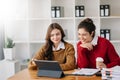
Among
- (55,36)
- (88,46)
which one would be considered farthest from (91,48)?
(55,36)

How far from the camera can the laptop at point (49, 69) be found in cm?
243

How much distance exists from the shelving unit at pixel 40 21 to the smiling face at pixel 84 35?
1.63m

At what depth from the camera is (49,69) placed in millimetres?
2498

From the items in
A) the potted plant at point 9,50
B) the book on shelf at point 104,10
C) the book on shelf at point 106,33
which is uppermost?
the book on shelf at point 104,10

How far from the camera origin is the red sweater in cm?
293

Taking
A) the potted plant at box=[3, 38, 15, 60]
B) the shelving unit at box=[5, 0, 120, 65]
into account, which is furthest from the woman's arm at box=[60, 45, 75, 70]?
the potted plant at box=[3, 38, 15, 60]

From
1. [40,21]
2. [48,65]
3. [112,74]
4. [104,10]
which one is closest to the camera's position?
[112,74]

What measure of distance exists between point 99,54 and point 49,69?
0.72 m

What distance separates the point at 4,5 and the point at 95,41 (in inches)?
98.3

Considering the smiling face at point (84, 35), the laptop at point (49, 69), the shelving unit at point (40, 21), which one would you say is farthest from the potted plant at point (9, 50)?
the laptop at point (49, 69)

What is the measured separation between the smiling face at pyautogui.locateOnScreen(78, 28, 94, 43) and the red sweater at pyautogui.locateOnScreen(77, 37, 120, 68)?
4.6 inches

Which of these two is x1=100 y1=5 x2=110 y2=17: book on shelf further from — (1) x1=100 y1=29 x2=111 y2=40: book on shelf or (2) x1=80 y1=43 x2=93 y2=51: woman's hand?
(2) x1=80 y1=43 x2=93 y2=51: woman's hand

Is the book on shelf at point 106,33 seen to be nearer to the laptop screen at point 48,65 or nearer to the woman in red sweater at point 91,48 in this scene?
the woman in red sweater at point 91,48

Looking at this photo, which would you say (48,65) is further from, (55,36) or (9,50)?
(9,50)
